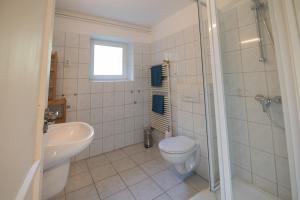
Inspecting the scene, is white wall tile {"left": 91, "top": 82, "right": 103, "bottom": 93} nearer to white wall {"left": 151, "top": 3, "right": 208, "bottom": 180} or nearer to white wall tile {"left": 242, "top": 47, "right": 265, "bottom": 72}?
white wall {"left": 151, "top": 3, "right": 208, "bottom": 180}

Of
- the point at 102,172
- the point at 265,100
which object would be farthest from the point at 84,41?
the point at 265,100

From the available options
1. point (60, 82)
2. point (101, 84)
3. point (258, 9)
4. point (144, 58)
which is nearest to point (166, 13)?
point (144, 58)

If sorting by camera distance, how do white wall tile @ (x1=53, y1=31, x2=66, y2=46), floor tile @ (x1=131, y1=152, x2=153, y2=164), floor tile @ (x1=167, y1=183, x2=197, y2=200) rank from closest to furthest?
floor tile @ (x1=167, y1=183, x2=197, y2=200), white wall tile @ (x1=53, y1=31, x2=66, y2=46), floor tile @ (x1=131, y1=152, x2=153, y2=164)

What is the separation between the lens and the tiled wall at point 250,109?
104cm

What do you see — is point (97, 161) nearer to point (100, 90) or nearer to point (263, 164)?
point (100, 90)

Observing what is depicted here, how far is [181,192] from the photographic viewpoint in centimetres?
136

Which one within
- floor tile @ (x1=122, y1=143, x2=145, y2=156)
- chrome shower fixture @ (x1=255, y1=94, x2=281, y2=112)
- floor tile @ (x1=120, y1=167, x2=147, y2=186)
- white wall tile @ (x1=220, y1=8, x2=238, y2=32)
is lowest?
floor tile @ (x1=120, y1=167, x2=147, y2=186)

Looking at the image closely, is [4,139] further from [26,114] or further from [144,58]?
[144,58]

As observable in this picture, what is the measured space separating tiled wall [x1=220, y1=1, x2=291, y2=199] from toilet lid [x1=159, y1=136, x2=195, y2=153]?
0.46 meters

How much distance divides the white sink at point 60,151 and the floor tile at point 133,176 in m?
0.73

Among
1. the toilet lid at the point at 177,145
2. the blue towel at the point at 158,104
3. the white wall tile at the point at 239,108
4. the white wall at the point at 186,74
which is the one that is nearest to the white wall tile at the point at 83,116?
the blue towel at the point at 158,104

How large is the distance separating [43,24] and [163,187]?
1650 millimetres

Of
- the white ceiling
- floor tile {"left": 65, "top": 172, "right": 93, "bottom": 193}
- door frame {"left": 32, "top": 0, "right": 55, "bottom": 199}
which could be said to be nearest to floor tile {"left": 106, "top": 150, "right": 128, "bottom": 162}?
floor tile {"left": 65, "top": 172, "right": 93, "bottom": 193}

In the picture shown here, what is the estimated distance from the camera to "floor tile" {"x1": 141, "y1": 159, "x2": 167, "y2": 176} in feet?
5.58
